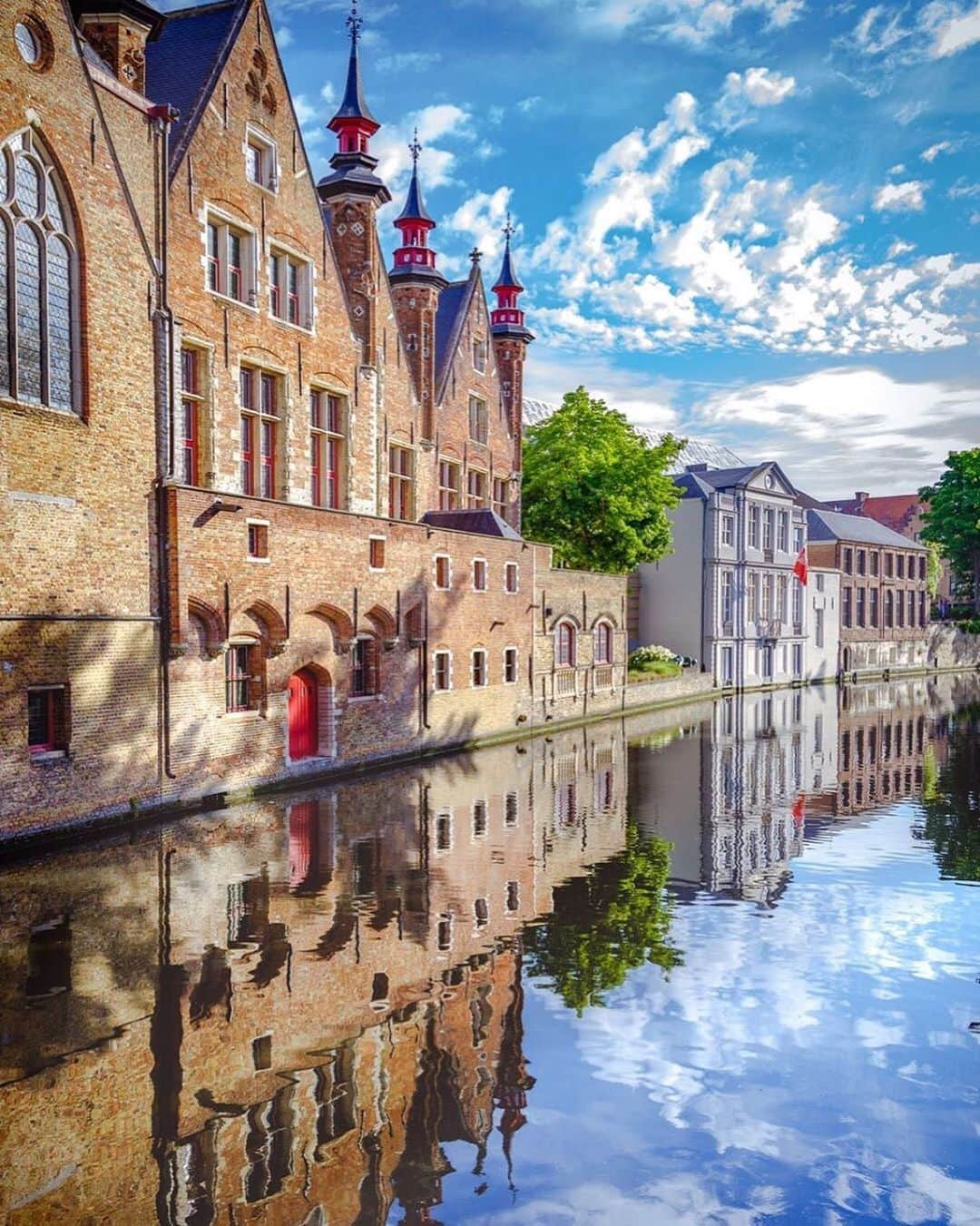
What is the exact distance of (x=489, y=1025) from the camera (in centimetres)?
988

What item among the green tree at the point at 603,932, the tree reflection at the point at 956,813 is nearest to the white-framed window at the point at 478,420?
the tree reflection at the point at 956,813

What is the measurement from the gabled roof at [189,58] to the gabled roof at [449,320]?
39.5 feet

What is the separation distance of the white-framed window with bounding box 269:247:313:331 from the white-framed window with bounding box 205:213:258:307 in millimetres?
777

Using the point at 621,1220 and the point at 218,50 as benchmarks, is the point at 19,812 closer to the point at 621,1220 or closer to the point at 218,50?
the point at 621,1220

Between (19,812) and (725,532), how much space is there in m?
43.4

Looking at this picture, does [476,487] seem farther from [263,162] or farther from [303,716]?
[303,716]

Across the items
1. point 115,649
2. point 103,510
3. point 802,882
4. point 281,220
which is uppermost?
point 281,220

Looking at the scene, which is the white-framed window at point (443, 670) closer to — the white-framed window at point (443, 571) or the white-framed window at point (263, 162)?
the white-framed window at point (443, 571)

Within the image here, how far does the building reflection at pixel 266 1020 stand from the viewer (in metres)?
7.23

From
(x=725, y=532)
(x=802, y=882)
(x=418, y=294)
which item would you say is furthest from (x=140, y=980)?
(x=725, y=532)

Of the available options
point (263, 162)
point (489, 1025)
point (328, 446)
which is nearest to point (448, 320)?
point (328, 446)

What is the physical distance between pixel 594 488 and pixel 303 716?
21.0 m

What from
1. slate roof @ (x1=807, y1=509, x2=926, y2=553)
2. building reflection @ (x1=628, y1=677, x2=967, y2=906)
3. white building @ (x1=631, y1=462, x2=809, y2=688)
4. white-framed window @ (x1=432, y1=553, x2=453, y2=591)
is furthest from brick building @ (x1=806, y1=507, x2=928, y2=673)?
white-framed window @ (x1=432, y1=553, x2=453, y2=591)

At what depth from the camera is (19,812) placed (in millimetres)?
16250
